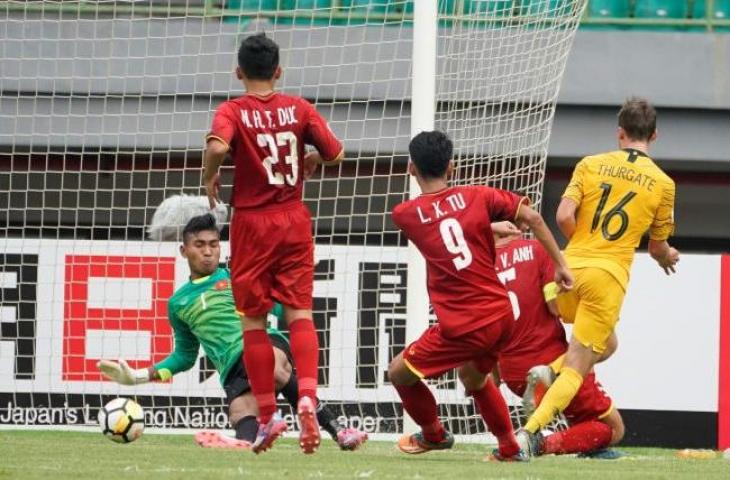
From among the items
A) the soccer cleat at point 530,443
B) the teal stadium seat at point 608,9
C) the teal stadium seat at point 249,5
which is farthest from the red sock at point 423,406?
the teal stadium seat at point 608,9

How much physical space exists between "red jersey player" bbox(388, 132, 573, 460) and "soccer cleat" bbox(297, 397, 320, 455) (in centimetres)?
62

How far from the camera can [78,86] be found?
13336 mm

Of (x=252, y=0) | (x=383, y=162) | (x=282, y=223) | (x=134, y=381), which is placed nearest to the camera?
(x=282, y=223)

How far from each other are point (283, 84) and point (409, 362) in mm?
7024

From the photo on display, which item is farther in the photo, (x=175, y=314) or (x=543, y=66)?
(x=543, y=66)

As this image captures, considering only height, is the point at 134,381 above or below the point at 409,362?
below

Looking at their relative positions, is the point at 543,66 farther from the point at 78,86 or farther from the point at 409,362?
the point at 78,86

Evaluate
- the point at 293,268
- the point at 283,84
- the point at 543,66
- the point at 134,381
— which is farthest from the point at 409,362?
the point at 283,84

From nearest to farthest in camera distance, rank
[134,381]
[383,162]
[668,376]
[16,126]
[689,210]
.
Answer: [134,381], [668,376], [16,126], [383,162], [689,210]

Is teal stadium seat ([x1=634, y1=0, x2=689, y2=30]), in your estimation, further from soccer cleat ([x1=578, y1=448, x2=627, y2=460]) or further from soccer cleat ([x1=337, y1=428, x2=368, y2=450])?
soccer cleat ([x1=337, y1=428, x2=368, y2=450])

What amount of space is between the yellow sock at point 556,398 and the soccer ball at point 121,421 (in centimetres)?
191

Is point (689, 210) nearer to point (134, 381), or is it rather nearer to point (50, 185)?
point (50, 185)

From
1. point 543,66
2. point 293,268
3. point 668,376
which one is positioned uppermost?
point 543,66

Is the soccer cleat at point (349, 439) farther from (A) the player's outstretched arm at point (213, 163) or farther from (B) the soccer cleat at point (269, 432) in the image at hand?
(A) the player's outstretched arm at point (213, 163)
